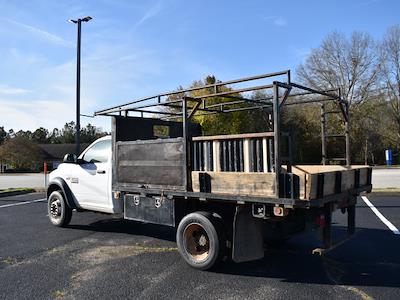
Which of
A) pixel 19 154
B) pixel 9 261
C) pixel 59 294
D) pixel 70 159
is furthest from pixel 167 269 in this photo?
pixel 19 154

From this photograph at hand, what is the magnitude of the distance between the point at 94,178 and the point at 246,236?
3835mm

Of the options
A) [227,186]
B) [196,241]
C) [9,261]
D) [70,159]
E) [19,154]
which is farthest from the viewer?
[19,154]

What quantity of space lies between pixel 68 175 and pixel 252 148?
16.5 ft

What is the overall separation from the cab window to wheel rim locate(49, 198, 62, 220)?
121 cm

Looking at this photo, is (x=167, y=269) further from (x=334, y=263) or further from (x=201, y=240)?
(x=334, y=263)

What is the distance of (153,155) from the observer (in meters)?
6.12

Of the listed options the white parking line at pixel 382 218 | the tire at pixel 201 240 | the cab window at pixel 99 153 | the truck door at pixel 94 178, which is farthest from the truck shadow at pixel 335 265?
the cab window at pixel 99 153

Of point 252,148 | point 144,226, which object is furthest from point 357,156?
point 252,148

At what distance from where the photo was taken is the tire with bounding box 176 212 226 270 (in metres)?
5.38

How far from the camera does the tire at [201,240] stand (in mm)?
5383

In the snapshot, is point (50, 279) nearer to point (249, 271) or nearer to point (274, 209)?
point (249, 271)

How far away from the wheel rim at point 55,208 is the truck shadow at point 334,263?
7.88 ft

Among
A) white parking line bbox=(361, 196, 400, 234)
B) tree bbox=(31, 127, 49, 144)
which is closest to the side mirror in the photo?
white parking line bbox=(361, 196, 400, 234)

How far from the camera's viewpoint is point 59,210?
8805 mm
